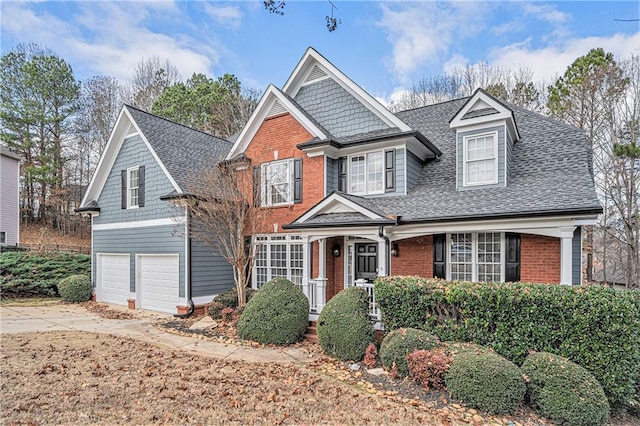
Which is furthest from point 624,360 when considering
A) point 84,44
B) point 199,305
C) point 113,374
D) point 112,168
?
point 112,168

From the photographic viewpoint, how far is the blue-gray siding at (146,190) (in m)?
13.6

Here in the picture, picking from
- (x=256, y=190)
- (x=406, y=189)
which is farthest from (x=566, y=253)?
(x=256, y=190)

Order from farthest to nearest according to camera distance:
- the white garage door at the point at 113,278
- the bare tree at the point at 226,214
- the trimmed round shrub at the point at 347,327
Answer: the white garage door at the point at 113,278 < the bare tree at the point at 226,214 < the trimmed round shrub at the point at 347,327

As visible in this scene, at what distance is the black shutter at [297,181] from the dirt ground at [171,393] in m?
6.26

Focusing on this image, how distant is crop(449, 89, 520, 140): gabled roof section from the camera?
33.0ft

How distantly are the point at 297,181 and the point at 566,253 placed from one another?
8.24 metres

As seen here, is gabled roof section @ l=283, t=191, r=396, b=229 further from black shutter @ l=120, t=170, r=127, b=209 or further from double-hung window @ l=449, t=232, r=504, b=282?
black shutter @ l=120, t=170, r=127, b=209

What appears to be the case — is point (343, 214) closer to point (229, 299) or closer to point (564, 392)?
point (229, 299)

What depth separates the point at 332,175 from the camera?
486 inches

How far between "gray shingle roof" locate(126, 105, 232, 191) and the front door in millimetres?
6850

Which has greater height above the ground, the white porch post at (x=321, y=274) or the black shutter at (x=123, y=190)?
the black shutter at (x=123, y=190)

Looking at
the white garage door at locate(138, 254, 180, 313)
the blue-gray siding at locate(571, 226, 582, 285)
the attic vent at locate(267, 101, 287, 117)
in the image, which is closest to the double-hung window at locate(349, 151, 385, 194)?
the attic vent at locate(267, 101, 287, 117)

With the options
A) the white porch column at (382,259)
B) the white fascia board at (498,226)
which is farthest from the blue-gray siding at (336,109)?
the white porch column at (382,259)

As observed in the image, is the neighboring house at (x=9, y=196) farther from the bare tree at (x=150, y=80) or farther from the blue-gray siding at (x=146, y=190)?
the blue-gray siding at (x=146, y=190)
